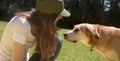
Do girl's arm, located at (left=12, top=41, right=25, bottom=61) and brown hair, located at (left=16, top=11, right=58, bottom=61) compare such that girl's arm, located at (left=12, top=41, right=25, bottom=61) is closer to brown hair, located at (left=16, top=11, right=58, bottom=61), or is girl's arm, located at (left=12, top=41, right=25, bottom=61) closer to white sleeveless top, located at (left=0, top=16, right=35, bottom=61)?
white sleeveless top, located at (left=0, top=16, right=35, bottom=61)

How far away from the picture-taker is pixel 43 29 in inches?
140

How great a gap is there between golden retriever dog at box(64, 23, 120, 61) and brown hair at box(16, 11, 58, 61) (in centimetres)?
192

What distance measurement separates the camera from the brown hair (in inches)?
140

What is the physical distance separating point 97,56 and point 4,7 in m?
15.5

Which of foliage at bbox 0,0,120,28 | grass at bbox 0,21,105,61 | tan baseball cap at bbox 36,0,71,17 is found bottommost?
Answer: foliage at bbox 0,0,120,28

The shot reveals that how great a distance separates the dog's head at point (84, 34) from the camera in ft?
18.0

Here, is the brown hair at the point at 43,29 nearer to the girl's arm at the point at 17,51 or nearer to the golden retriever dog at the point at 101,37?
the girl's arm at the point at 17,51

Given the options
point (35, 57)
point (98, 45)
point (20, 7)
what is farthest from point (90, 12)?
point (35, 57)

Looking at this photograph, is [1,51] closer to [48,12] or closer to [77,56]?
[48,12]

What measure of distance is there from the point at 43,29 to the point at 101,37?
7.09 ft

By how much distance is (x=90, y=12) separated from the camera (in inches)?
867

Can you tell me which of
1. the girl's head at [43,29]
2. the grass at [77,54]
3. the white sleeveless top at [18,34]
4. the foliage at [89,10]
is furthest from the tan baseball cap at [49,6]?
the foliage at [89,10]

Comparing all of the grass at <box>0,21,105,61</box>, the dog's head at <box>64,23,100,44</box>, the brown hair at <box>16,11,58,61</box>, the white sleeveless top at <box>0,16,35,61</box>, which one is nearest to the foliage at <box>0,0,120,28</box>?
the grass at <box>0,21,105,61</box>

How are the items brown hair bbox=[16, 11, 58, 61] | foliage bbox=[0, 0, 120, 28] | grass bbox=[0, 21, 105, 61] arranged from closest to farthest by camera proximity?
brown hair bbox=[16, 11, 58, 61] < grass bbox=[0, 21, 105, 61] < foliage bbox=[0, 0, 120, 28]
